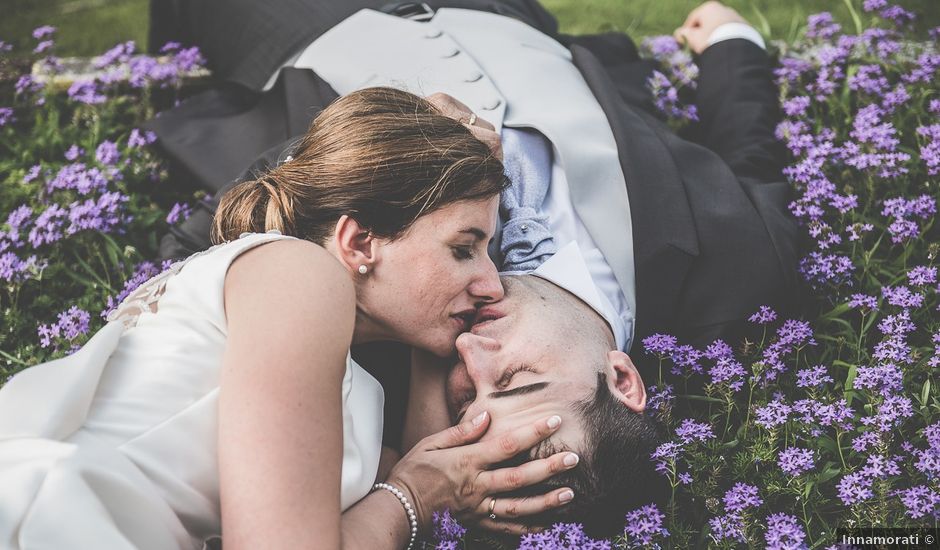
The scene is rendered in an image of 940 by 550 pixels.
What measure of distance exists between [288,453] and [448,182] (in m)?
0.90

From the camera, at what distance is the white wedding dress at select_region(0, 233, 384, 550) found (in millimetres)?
1811

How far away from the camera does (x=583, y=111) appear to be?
318 cm

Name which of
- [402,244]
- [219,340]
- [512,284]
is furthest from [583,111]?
[219,340]

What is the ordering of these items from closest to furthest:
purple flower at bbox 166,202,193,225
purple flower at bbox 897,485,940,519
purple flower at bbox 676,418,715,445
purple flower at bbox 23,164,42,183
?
purple flower at bbox 897,485,940,519
purple flower at bbox 676,418,715,445
purple flower at bbox 166,202,193,225
purple flower at bbox 23,164,42,183

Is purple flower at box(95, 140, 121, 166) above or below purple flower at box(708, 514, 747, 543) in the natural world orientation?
below

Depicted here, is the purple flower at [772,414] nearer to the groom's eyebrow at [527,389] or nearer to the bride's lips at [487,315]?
the groom's eyebrow at [527,389]

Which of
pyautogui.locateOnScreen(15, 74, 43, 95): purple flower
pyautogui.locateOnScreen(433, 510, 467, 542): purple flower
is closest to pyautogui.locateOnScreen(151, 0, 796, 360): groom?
pyautogui.locateOnScreen(15, 74, 43, 95): purple flower

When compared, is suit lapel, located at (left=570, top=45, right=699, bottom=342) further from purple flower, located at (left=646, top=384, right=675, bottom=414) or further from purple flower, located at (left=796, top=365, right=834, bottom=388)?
purple flower, located at (left=796, top=365, right=834, bottom=388)

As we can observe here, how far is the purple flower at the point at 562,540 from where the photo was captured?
2066mm

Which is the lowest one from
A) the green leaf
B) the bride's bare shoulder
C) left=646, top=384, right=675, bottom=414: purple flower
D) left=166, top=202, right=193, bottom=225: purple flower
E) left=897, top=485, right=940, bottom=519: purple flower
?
left=166, top=202, right=193, bottom=225: purple flower

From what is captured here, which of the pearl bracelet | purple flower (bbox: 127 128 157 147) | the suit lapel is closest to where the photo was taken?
the pearl bracelet

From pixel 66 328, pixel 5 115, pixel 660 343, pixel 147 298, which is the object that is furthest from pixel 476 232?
pixel 5 115

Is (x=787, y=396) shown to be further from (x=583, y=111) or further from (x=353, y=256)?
(x=353, y=256)

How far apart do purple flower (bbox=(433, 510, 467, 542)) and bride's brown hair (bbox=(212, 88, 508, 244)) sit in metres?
0.74
